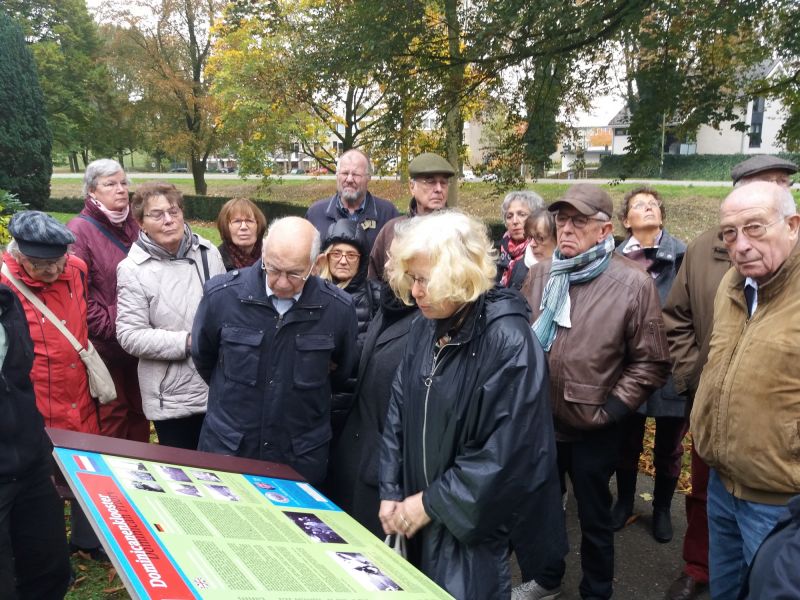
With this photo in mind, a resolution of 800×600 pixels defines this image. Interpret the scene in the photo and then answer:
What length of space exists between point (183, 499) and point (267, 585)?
0.45m

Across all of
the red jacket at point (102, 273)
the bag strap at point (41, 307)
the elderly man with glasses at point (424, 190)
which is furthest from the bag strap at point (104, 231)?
the elderly man with glasses at point (424, 190)

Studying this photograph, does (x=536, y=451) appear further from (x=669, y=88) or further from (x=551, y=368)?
(x=669, y=88)

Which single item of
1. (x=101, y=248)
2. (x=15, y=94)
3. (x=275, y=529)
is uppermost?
(x=15, y=94)

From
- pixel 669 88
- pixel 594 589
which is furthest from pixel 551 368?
pixel 669 88

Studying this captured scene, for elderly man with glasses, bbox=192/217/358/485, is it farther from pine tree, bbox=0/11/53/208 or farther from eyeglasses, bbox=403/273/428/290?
pine tree, bbox=0/11/53/208

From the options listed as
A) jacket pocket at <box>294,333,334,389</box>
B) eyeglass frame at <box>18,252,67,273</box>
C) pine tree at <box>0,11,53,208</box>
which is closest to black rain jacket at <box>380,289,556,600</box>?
jacket pocket at <box>294,333,334,389</box>

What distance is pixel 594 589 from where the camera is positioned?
3.15 metres

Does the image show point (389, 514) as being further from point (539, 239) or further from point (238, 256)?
point (539, 239)

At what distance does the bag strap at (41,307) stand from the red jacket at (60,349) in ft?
0.05

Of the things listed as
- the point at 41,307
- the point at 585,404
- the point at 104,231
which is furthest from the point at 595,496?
the point at 104,231

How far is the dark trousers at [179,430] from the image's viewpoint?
3.39 metres

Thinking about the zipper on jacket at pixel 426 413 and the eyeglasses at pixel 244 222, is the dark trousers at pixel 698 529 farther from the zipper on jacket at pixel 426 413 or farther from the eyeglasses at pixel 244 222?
the eyeglasses at pixel 244 222

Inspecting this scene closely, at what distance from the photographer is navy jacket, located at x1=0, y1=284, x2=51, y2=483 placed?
2465mm

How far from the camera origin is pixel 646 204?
4176 mm
